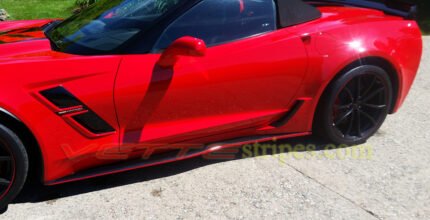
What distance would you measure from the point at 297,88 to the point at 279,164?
0.60 m

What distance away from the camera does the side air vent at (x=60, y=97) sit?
250 centimetres

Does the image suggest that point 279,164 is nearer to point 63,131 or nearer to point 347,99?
point 347,99

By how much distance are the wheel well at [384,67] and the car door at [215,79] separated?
1.55ft

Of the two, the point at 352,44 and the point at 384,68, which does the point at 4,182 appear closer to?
the point at 352,44

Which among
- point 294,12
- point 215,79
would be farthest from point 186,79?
point 294,12

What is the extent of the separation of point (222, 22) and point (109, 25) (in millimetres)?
784

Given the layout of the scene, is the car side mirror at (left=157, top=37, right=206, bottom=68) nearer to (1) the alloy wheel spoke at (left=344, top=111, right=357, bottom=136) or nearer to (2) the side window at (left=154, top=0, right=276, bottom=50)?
(2) the side window at (left=154, top=0, right=276, bottom=50)

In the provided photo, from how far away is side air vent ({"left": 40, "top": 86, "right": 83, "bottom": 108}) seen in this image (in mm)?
2496

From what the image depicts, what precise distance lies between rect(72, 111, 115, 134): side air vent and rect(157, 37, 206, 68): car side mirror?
49cm

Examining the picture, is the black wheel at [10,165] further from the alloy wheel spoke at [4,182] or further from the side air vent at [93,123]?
the side air vent at [93,123]

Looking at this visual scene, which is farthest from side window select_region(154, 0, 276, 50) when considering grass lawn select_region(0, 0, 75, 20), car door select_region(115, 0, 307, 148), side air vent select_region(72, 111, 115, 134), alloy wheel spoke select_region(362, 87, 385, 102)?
grass lawn select_region(0, 0, 75, 20)

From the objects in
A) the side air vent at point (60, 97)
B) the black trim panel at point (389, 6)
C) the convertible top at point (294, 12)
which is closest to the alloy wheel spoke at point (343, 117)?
the convertible top at point (294, 12)

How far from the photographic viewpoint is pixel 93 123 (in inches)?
104

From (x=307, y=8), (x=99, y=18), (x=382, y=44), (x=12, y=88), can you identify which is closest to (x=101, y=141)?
(x=12, y=88)
